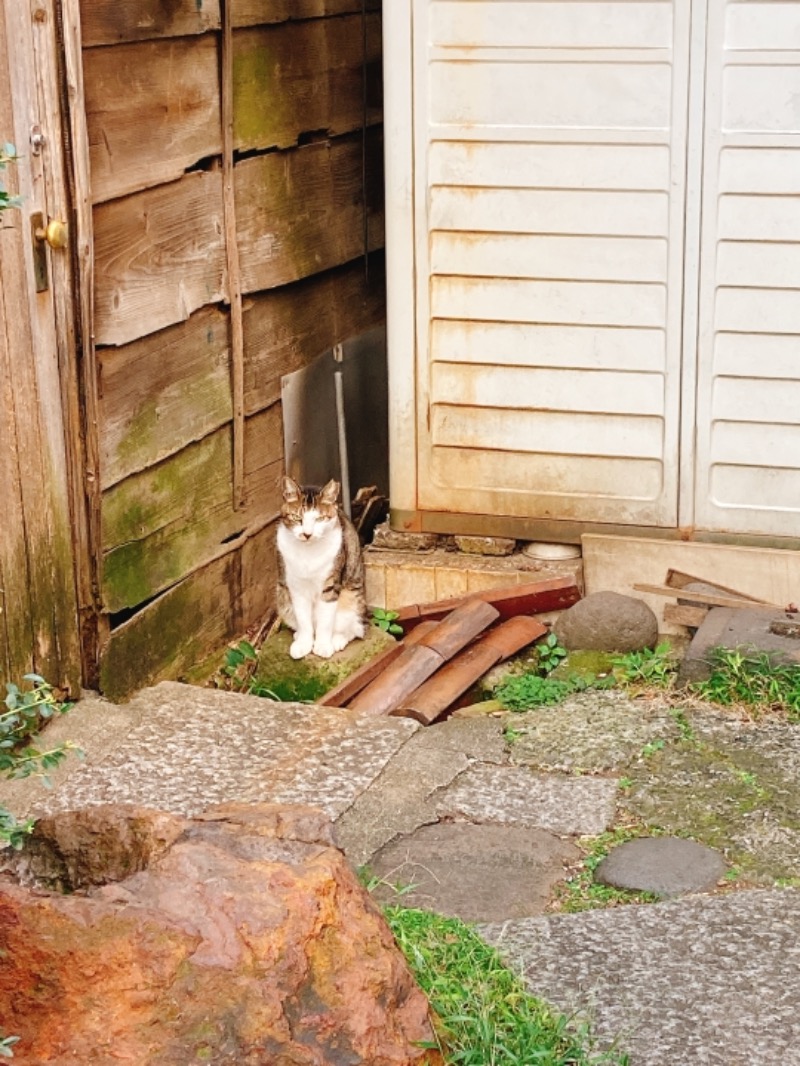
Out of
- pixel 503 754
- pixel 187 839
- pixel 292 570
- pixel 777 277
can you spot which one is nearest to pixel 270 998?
pixel 187 839

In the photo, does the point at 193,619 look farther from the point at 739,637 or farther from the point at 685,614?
the point at 739,637

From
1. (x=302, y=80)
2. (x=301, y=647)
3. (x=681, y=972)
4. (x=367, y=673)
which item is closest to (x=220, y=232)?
Answer: (x=302, y=80)

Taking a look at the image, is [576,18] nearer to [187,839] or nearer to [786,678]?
[786,678]

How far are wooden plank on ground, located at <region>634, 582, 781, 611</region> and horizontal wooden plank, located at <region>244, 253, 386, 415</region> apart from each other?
5.73ft

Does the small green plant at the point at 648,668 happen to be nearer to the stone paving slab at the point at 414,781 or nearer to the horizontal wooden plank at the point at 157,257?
the stone paving slab at the point at 414,781

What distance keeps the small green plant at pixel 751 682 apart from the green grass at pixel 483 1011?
6.70ft

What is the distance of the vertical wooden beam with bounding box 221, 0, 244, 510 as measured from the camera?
5.99 meters

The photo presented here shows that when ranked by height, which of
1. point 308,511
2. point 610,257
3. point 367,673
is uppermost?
point 610,257

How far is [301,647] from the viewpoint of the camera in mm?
6363

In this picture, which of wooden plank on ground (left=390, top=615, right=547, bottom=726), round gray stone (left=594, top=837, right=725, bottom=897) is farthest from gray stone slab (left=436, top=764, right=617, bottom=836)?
wooden plank on ground (left=390, top=615, right=547, bottom=726)

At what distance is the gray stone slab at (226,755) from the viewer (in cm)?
480

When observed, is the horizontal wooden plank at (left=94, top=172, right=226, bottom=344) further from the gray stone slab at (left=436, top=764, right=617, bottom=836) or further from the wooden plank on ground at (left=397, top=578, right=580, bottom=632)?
the gray stone slab at (left=436, top=764, right=617, bottom=836)

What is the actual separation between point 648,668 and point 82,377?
2.32m

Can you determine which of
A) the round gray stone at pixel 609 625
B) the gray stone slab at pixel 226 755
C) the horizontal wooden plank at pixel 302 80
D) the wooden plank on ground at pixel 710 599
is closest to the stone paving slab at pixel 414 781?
the gray stone slab at pixel 226 755
